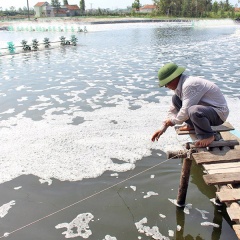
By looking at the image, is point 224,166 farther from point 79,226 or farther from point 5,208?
point 5,208

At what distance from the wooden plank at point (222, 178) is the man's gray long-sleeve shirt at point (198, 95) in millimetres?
1020

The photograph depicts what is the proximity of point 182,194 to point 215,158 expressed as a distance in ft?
2.95

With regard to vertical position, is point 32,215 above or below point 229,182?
below

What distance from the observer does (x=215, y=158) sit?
3875mm

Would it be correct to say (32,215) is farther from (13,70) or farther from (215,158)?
(13,70)

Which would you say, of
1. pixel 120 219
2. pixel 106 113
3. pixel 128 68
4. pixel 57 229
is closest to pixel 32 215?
pixel 57 229

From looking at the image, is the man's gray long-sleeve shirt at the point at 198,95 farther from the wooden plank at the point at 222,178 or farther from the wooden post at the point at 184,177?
the wooden plank at the point at 222,178

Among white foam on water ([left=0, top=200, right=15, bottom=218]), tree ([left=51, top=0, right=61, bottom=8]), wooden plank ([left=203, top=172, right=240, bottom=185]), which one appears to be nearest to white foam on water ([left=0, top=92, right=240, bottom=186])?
white foam on water ([left=0, top=200, right=15, bottom=218])

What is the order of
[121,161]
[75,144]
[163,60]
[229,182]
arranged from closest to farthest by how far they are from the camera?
[229,182], [121,161], [75,144], [163,60]

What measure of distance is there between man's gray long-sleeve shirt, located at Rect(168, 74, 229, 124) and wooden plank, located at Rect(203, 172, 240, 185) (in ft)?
3.35

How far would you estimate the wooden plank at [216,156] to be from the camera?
383 centimetres

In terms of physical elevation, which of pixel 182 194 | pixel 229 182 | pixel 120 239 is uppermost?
pixel 229 182

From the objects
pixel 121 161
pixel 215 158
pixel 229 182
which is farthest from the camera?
pixel 121 161

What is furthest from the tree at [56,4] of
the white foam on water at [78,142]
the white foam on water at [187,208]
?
the white foam on water at [187,208]
